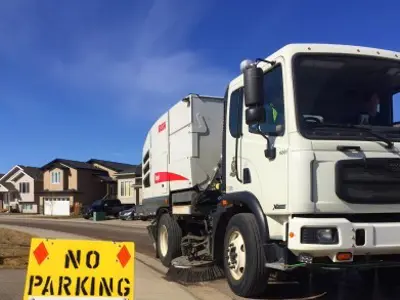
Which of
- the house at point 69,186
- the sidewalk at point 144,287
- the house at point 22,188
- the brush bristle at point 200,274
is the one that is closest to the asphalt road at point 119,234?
the sidewalk at point 144,287

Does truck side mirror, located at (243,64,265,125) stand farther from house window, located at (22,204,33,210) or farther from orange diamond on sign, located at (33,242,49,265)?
house window, located at (22,204,33,210)

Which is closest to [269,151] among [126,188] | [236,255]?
[236,255]

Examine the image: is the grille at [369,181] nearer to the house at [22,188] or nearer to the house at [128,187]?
the house at [128,187]

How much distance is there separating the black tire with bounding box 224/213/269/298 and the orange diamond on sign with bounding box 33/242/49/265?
256cm

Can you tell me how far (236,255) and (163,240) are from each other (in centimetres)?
445

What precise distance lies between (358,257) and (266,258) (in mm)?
1082

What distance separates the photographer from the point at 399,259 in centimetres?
613

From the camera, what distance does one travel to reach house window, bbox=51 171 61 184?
70688mm

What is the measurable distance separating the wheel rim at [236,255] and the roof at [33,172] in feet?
234

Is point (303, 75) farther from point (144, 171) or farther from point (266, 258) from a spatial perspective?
point (144, 171)

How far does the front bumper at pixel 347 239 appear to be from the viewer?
5.55 metres

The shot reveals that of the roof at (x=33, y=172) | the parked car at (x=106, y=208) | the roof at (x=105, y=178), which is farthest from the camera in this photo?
the roof at (x=33, y=172)

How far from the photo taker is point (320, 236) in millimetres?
5598

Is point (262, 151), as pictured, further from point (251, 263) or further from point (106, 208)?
point (106, 208)
